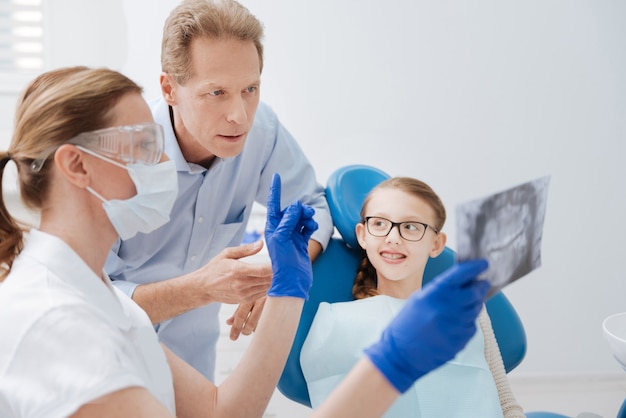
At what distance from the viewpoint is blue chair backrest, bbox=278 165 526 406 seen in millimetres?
1803

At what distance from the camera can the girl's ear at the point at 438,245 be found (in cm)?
185

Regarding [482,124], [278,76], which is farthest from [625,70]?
[278,76]

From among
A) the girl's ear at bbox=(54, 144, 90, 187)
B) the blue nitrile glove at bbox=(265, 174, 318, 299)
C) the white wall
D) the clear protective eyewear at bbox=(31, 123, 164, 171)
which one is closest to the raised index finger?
the blue nitrile glove at bbox=(265, 174, 318, 299)

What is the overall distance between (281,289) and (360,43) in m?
1.89

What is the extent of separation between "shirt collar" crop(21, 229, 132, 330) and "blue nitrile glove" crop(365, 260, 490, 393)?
40 cm

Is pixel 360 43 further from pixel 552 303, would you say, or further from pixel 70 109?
pixel 70 109

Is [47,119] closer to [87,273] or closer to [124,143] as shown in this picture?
[124,143]

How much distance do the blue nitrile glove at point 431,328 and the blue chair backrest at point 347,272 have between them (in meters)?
0.79

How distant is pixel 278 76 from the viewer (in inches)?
118

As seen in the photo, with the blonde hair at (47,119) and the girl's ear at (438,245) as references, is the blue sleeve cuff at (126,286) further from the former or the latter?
the girl's ear at (438,245)

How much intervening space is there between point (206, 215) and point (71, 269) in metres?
0.79

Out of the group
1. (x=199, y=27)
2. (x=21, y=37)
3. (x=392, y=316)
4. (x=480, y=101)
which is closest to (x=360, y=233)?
(x=392, y=316)

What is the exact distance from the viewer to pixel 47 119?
1078mm

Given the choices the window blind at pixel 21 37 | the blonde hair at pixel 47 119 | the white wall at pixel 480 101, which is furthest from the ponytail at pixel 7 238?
the window blind at pixel 21 37
